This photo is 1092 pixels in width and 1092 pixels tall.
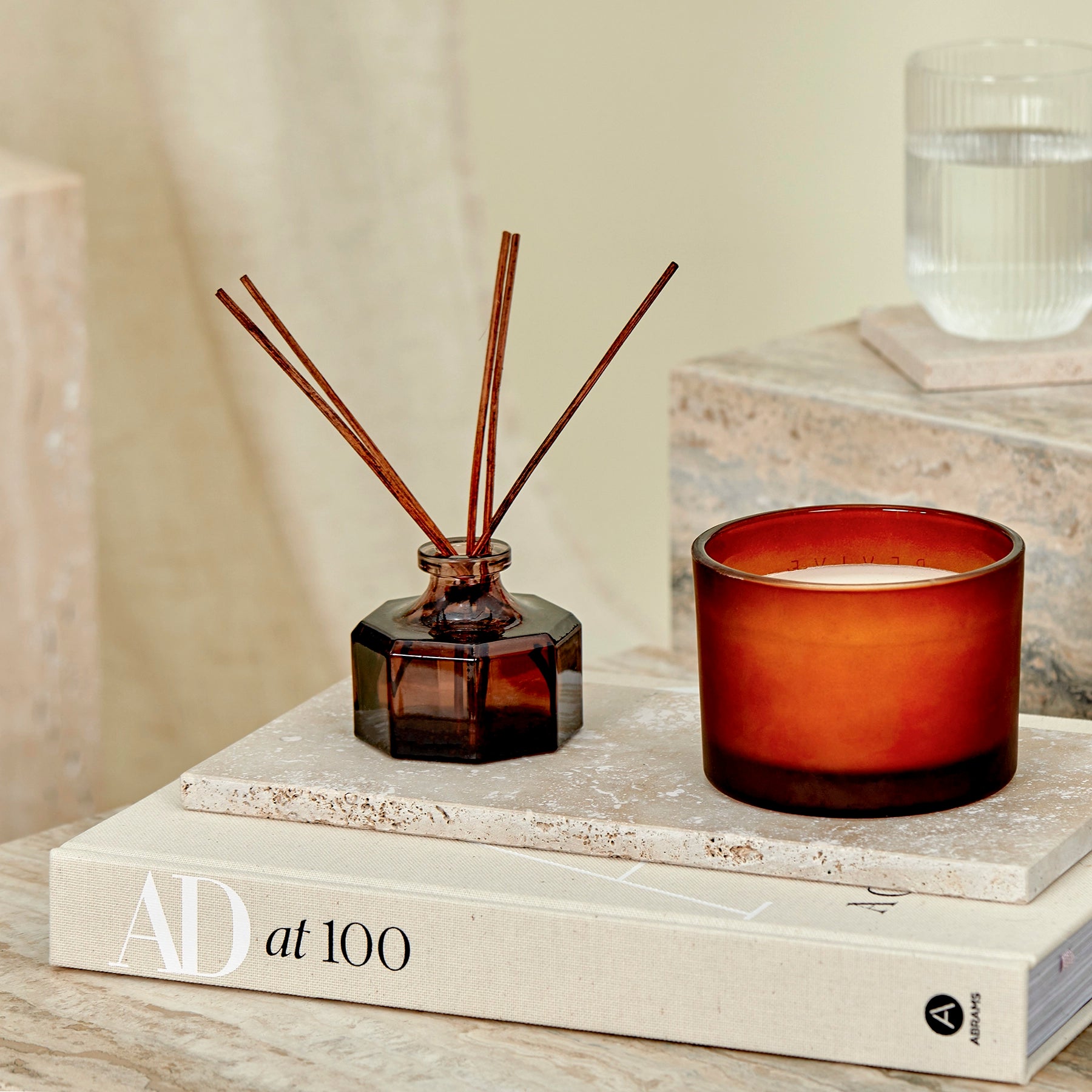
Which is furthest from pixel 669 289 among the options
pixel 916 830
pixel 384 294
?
pixel 916 830

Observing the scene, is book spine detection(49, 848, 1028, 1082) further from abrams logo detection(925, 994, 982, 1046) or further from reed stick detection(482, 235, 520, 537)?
reed stick detection(482, 235, 520, 537)

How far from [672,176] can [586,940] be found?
1.17 metres

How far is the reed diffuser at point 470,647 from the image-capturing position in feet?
1.90

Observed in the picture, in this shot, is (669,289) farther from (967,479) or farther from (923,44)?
(967,479)

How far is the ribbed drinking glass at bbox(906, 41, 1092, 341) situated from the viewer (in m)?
0.81

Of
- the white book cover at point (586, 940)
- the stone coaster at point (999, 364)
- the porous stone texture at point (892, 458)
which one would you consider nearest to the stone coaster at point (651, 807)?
the white book cover at point (586, 940)

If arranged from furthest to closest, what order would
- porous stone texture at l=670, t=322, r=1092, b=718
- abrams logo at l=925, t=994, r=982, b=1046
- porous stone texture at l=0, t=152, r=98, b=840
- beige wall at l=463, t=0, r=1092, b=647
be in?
beige wall at l=463, t=0, r=1092, b=647
porous stone texture at l=0, t=152, r=98, b=840
porous stone texture at l=670, t=322, r=1092, b=718
abrams logo at l=925, t=994, r=982, b=1046

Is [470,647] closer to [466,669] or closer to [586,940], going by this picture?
[466,669]

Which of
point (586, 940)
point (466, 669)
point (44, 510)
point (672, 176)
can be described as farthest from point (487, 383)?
point (672, 176)

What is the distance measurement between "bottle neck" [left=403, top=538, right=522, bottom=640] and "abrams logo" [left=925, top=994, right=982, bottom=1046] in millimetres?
192

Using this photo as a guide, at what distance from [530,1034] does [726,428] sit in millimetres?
398

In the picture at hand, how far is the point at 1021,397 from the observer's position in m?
0.79

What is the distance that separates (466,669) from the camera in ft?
1.88

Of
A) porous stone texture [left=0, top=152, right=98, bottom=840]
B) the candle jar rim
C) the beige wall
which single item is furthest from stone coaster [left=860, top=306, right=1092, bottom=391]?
the beige wall
